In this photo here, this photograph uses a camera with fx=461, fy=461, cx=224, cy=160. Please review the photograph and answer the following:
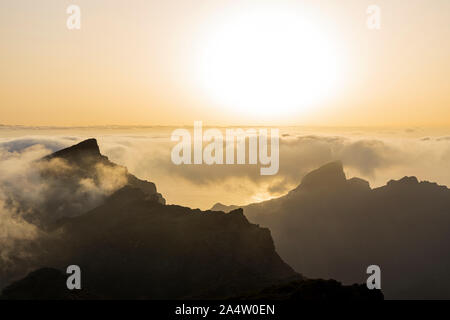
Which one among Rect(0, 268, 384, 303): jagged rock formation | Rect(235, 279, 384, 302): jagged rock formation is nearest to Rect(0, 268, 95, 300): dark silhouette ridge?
Rect(0, 268, 384, 303): jagged rock formation

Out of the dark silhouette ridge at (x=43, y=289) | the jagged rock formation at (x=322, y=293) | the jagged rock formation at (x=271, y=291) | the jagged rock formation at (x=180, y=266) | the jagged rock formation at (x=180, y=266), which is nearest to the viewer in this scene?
the jagged rock formation at (x=322, y=293)

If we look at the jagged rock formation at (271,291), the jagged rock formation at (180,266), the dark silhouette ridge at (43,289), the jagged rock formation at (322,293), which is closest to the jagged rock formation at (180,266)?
the jagged rock formation at (180,266)

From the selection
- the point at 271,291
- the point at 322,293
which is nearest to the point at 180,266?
the point at 271,291

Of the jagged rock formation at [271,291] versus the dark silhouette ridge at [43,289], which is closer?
the jagged rock formation at [271,291]

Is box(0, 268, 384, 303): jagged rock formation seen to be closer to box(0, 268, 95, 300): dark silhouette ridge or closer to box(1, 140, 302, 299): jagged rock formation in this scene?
box(0, 268, 95, 300): dark silhouette ridge

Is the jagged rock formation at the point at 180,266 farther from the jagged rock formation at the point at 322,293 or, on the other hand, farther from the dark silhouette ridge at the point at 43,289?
the jagged rock formation at the point at 322,293

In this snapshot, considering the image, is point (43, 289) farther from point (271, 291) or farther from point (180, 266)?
point (271, 291)

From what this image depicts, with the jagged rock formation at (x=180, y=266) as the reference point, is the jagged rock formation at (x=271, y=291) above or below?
below

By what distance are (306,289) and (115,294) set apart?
8423 cm

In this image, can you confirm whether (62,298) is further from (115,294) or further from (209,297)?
(209,297)

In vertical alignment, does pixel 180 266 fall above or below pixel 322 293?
above
